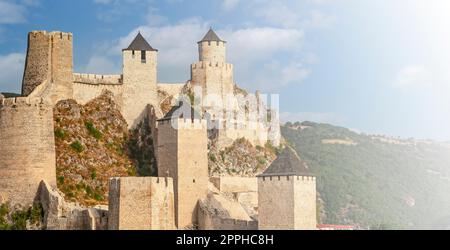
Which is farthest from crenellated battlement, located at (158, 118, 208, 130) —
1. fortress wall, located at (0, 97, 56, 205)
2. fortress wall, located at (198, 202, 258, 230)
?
fortress wall, located at (0, 97, 56, 205)

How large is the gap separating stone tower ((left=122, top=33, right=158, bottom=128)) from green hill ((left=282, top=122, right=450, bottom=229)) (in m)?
13.4

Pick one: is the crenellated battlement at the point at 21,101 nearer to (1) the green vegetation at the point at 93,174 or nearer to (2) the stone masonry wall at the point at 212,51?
(1) the green vegetation at the point at 93,174

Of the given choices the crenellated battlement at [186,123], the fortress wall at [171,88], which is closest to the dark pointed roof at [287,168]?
the crenellated battlement at [186,123]

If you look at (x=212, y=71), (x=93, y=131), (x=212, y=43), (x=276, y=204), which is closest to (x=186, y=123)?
(x=93, y=131)

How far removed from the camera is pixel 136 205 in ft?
123

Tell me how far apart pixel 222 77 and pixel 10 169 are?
1301 centimetres

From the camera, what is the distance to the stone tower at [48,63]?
45156 millimetres

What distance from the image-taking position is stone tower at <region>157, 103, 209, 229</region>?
136 feet

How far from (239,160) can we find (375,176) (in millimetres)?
29994

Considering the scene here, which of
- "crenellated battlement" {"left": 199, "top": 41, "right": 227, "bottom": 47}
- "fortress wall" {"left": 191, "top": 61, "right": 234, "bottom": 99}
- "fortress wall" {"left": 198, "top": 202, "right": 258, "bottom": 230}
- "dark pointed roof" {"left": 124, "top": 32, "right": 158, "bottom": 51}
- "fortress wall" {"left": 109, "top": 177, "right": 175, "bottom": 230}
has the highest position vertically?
"crenellated battlement" {"left": 199, "top": 41, "right": 227, "bottom": 47}

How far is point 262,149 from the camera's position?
171 feet

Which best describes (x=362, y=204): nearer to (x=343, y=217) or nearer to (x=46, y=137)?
(x=343, y=217)

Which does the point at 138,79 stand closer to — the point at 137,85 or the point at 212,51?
the point at 137,85

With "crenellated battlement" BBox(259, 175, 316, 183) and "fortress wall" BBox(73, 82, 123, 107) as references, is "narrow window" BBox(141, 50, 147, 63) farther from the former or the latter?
"crenellated battlement" BBox(259, 175, 316, 183)
